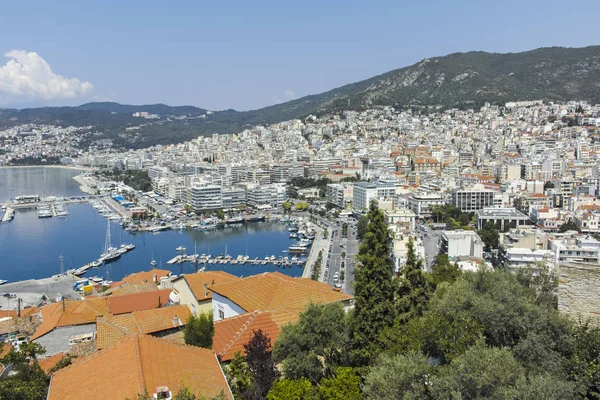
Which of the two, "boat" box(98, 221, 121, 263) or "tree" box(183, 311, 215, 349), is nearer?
"tree" box(183, 311, 215, 349)

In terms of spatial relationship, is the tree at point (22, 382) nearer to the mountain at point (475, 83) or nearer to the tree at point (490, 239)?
the tree at point (490, 239)

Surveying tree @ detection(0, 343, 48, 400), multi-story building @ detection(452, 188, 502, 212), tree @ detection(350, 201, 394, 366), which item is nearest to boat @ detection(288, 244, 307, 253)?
multi-story building @ detection(452, 188, 502, 212)

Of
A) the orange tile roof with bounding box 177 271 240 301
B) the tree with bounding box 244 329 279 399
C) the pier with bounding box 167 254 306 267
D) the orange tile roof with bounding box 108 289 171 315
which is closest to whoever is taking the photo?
the tree with bounding box 244 329 279 399

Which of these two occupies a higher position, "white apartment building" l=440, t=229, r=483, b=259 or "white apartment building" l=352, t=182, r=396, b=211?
"white apartment building" l=352, t=182, r=396, b=211

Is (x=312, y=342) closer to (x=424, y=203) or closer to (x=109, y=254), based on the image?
(x=109, y=254)

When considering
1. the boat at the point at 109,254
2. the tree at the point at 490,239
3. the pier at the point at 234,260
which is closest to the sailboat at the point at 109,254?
the boat at the point at 109,254

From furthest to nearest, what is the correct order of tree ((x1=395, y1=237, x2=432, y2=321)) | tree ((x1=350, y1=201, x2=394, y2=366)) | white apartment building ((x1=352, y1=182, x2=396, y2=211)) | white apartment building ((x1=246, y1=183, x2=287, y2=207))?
1. white apartment building ((x1=246, y1=183, x2=287, y2=207))
2. white apartment building ((x1=352, y1=182, x2=396, y2=211))
3. tree ((x1=395, y1=237, x2=432, y2=321))
4. tree ((x1=350, y1=201, x2=394, y2=366))

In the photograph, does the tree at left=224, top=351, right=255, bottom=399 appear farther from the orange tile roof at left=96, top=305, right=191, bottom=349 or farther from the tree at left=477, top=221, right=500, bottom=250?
the tree at left=477, top=221, right=500, bottom=250
